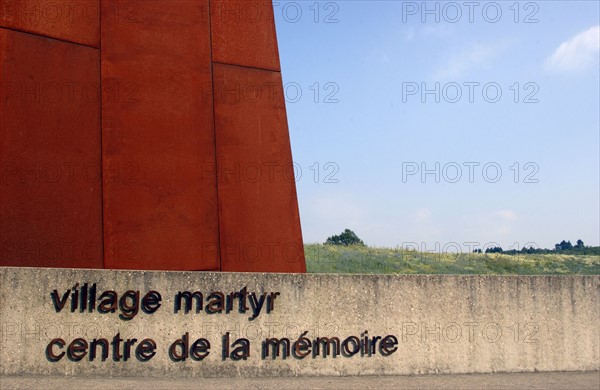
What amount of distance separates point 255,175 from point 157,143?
1.76 m

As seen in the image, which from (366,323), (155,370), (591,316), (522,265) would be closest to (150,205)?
(155,370)

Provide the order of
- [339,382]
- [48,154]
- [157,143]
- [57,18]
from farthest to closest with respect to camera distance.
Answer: [157,143] → [57,18] → [48,154] → [339,382]

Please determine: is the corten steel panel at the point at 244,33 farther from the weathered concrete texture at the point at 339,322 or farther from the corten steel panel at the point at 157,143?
the weathered concrete texture at the point at 339,322

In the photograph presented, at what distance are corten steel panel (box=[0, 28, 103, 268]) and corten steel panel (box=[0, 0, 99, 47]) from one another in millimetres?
152

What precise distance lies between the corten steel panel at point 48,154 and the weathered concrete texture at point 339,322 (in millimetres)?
1414

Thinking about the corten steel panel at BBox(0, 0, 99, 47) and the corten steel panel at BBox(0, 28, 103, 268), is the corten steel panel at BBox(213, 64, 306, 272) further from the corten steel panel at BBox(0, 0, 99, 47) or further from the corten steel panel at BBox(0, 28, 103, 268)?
the corten steel panel at BBox(0, 0, 99, 47)

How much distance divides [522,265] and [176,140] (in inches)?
815

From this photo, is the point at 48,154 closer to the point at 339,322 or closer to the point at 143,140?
the point at 143,140

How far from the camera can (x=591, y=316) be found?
8.70 meters

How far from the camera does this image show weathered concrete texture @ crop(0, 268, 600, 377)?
24.0 feet

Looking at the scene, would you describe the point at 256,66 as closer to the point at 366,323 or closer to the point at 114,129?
the point at 114,129

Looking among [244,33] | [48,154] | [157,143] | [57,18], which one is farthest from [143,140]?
[244,33]

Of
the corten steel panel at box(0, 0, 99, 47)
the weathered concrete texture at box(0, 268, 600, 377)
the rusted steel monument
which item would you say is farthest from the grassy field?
the corten steel panel at box(0, 0, 99, 47)

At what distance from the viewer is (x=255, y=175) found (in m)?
9.97
